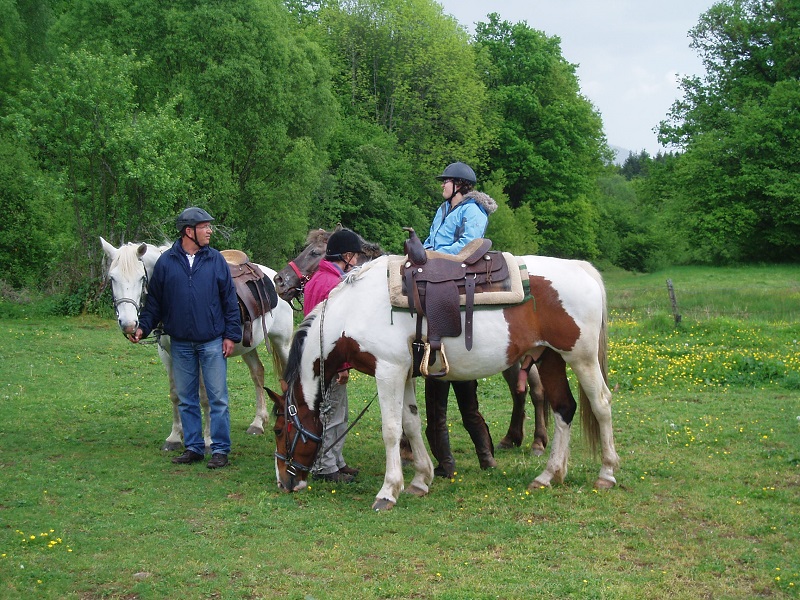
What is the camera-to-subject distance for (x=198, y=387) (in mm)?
7531

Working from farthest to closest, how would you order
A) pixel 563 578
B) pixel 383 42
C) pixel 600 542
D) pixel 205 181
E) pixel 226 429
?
pixel 383 42, pixel 205 181, pixel 226 429, pixel 600 542, pixel 563 578

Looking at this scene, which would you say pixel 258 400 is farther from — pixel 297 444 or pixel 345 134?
pixel 345 134

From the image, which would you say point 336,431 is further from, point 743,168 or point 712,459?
point 743,168

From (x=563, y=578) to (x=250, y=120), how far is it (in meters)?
25.9

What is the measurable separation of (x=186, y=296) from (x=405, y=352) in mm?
2175

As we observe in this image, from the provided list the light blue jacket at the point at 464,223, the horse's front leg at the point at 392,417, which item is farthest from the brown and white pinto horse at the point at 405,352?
the light blue jacket at the point at 464,223

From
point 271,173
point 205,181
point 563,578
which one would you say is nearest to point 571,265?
point 563,578

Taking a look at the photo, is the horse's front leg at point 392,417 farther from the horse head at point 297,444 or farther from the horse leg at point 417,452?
the horse head at point 297,444

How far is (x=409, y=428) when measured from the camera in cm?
684

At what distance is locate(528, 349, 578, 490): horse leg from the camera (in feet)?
22.5

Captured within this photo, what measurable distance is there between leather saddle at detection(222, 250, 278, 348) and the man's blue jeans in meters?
0.74

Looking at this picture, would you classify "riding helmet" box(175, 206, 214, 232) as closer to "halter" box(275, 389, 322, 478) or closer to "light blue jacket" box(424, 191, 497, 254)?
"halter" box(275, 389, 322, 478)

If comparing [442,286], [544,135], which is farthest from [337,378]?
[544,135]

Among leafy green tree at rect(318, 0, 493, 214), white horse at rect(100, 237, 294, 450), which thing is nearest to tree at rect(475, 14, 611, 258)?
leafy green tree at rect(318, 0, 493, 214)
